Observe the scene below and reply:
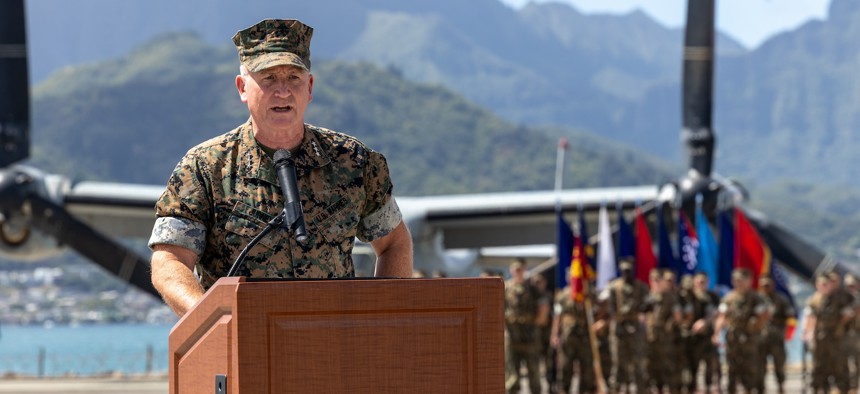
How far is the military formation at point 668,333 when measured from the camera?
15.1 metres

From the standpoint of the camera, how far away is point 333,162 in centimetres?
325

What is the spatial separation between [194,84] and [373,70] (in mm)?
21029

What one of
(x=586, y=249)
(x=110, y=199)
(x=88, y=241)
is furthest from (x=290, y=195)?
(x=110, y=199)

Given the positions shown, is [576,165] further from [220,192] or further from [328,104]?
[220,192]

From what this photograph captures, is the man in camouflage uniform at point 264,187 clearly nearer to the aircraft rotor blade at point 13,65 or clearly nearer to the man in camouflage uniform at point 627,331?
the man in camouflage uniform at point 627,331

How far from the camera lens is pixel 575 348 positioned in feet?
49.9

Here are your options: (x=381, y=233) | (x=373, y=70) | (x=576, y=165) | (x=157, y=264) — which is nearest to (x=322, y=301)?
(x=157, y=264)

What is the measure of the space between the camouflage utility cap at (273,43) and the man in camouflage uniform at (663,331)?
12.5 m

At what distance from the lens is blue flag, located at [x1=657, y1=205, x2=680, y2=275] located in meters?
17.0

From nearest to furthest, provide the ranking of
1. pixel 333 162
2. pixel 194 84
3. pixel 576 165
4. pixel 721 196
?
pixel 333 162
pixel 721 196
pixel 576 165
pixel 194 84

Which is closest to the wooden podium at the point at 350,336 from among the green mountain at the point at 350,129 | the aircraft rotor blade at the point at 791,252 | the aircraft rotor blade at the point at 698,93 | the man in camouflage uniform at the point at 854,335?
the man in camouflage uniform at the point at 854,335

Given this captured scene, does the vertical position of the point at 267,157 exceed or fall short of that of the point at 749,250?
it exceeds it

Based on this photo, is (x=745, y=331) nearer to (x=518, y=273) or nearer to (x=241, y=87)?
(x=518, y=273)

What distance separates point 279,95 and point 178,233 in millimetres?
365
